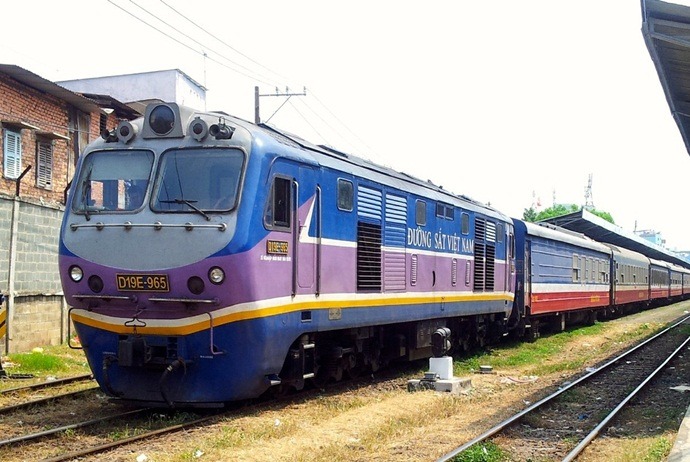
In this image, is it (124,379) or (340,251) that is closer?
(124,379)

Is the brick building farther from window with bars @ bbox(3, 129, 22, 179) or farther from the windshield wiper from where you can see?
the windshield wiper

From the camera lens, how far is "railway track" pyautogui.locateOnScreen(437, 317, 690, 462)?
27.5 feet

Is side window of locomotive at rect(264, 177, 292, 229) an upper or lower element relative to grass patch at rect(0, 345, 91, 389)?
upper

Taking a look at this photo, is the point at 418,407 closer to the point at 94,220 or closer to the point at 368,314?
the point at 368,314

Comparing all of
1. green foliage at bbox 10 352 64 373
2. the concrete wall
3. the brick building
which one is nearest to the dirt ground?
green foliage at bbox 10 352 64 373

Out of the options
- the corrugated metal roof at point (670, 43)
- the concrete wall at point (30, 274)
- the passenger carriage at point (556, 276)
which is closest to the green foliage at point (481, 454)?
the corrugated metal roof at point (670, 43)

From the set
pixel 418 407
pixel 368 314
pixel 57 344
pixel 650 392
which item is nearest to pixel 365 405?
pixel 418 407

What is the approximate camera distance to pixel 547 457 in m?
8.05

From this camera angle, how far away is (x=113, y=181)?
9141mm

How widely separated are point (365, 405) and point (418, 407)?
0.71 meters

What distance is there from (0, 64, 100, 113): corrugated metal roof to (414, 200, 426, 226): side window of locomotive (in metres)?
9.73

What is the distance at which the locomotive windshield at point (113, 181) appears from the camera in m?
8.92

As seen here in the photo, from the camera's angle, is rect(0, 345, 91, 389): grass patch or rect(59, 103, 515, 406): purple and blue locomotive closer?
rect(59, 103, 515, 406): purple and blue locomotive

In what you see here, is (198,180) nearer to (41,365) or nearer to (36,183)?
(41,365)
